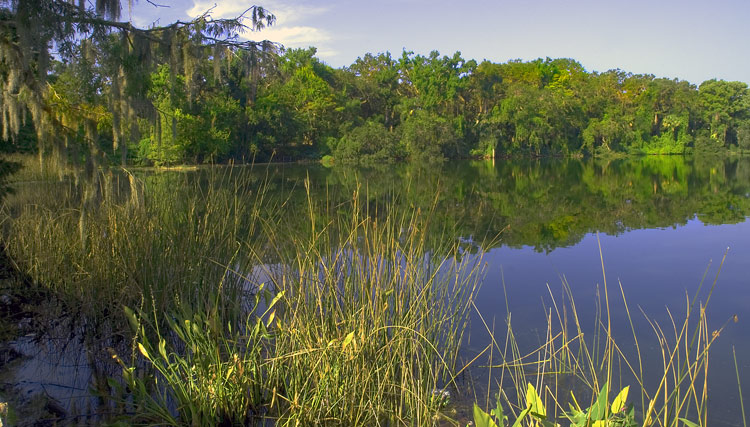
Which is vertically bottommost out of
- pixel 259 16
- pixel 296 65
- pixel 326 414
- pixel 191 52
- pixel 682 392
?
pixel 682 392

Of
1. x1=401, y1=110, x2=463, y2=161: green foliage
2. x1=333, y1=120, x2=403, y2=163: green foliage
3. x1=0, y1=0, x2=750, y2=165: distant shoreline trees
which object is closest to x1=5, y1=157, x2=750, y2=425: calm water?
x1=0, y1=0, x2=750, y2=165: distant shoreline trees

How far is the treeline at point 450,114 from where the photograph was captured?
29.0m

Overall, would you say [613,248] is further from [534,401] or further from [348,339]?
[534,401]

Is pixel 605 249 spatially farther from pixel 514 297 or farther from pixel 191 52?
pixel 191 52

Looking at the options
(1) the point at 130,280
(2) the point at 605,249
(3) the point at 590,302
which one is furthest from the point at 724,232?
(1) the point at 130,280

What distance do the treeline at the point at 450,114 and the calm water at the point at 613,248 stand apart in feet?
53.5

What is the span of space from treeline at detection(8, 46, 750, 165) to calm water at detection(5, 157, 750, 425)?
16.3 metres

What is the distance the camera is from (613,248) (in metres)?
7.25

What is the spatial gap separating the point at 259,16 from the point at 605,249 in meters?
5.07

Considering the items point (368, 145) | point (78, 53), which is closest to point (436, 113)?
point (368, 145)

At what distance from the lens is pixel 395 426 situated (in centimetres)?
235

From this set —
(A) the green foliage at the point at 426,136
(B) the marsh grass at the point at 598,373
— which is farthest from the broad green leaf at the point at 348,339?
(A) the green foliage at the point at 426,136

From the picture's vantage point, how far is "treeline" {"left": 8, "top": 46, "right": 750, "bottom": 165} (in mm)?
28969

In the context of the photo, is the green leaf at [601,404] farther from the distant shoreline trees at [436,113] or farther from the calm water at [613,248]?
the distant shoreline trees at [436,113]
